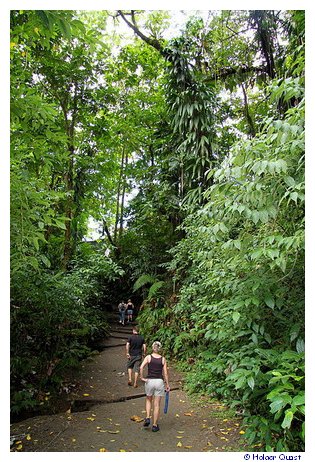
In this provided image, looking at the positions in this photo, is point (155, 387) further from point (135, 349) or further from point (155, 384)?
point (135, 349)

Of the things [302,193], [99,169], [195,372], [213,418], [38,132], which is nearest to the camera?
[302,193]

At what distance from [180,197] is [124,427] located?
5812 mm

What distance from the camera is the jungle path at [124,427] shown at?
3475mm

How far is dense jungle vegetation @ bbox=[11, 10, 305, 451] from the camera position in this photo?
283 cm

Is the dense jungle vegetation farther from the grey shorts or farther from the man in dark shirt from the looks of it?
the man in dark shirt

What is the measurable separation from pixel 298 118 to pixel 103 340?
8311 millimetres

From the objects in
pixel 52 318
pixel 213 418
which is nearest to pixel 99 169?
pixel 52 318

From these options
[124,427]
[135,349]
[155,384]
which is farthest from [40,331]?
[155,384]

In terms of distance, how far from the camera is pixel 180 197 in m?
8.66

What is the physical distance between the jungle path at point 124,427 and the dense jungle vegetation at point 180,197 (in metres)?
0.34

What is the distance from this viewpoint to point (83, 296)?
6.46m

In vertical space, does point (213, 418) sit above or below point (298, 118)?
below

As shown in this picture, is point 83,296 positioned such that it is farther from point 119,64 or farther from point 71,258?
point 119,64

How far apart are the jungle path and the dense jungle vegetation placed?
342mm
